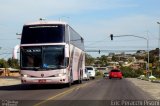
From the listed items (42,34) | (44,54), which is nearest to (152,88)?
(44,54)

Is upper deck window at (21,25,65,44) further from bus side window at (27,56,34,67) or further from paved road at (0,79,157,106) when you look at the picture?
paved road at (0,79,157,106)

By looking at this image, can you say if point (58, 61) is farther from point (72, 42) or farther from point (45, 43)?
point (72, 42)

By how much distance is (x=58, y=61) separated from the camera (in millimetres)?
31250

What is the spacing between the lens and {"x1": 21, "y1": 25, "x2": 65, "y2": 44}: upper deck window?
102 ft

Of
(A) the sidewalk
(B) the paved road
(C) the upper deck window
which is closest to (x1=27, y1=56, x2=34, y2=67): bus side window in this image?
(C) the upper deck window

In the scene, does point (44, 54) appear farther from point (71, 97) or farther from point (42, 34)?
point (71, 97)

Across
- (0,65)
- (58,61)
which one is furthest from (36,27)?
(0,65)

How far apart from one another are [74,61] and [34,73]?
6.63 meters

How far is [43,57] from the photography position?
31188 mm

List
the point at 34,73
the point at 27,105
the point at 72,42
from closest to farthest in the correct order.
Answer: the point at 27,105
the point at 34,73
the point at 72,42

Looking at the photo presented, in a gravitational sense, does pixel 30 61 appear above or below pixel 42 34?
below

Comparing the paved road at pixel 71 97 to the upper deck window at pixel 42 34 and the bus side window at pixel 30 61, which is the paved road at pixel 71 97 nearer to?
the bus side window at pixel 30 61

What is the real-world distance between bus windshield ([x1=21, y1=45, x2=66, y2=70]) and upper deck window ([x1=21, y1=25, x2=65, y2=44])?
0.48 meters

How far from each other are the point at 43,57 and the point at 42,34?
5.15 ft
